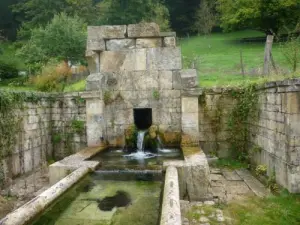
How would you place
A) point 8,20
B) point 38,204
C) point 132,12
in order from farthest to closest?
point 8,20 → point 132,12 → point 38,204

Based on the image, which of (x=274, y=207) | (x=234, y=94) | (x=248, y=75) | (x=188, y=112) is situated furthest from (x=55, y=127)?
(x=248, y=75)

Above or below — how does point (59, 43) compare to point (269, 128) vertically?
above

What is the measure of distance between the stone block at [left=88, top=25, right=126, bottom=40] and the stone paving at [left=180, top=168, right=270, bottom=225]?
4.69 metres

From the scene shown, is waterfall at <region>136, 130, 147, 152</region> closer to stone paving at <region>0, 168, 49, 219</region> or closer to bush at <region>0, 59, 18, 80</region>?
stone paving at <region>0, 168, 49, 219</region>

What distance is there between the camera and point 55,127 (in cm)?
943

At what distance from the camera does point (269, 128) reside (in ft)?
21.3

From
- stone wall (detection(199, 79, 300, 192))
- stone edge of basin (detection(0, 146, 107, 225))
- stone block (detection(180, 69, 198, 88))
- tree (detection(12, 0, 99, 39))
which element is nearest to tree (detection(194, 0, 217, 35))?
tree (detection(12, 0, 99, 39))

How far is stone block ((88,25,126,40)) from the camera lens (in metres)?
8.71

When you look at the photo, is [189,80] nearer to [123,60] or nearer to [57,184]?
[123,60]

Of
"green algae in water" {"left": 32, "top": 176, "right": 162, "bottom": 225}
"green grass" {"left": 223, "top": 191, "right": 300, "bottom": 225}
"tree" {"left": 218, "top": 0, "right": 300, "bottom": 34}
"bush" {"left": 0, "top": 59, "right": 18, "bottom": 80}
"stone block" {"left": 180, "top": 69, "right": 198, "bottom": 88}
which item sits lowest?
"green grass" {"left": 223, "top": 191, "right": 300, "bottom": 225}

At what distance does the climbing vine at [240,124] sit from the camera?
8181 millimetres

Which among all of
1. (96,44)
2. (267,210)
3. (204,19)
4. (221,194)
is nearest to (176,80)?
(96,44)

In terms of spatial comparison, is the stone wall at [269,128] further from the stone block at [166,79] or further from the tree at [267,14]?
the tree at [267,14]

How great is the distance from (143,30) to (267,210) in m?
5.83
